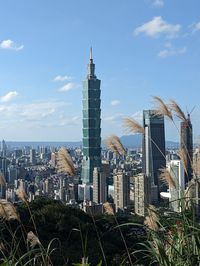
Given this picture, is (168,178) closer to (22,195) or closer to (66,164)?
(66,164)

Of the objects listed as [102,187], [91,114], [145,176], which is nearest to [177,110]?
[145,176]

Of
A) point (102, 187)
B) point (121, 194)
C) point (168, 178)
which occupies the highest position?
point (168, 178)

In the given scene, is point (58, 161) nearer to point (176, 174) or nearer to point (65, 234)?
point (176, 174)

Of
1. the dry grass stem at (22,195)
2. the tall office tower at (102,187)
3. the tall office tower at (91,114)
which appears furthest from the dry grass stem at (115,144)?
the tall office tower at (91,114)

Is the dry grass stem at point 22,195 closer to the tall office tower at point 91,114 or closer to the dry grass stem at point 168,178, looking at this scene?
the dry grass stem at point 168,178

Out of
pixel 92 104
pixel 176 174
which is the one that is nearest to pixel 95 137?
pixel 92 104

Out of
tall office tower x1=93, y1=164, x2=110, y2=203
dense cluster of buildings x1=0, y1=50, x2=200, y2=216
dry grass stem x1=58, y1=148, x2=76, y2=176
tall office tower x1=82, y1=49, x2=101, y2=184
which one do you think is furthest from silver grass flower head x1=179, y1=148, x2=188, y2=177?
tall office tower x1=82, y1=49, x2=101, y2=184
